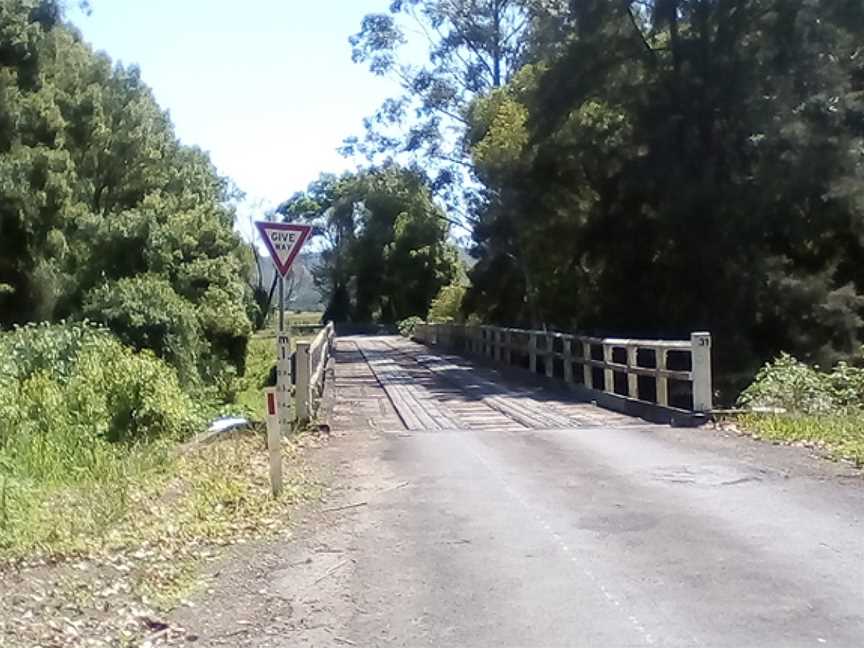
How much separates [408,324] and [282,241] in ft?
227

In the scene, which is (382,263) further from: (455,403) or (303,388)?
(303,388)

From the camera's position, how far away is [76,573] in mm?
8320

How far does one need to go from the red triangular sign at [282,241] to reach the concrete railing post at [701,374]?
637 cm

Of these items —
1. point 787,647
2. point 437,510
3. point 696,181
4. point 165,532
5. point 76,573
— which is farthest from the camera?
point 696,181

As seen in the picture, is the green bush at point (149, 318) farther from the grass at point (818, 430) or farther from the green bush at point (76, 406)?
the grass at point (818, 430)

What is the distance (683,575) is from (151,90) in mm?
52710

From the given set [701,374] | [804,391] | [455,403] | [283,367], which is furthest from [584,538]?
[455,403]

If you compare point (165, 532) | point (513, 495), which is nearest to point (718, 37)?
point (513, 495)

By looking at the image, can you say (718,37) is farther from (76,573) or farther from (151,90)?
(151,90)

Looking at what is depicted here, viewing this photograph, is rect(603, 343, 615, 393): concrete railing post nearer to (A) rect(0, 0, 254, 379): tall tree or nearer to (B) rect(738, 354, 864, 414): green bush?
(B) rect(738, 354, 864, 414): green bush

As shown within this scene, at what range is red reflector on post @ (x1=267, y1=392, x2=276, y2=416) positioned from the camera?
1152 cm

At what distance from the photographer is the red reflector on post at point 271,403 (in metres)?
11.5

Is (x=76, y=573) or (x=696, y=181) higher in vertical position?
(x=696, y=181)

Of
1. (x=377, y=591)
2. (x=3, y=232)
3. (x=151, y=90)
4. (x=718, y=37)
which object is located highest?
(x=151, y=90)
